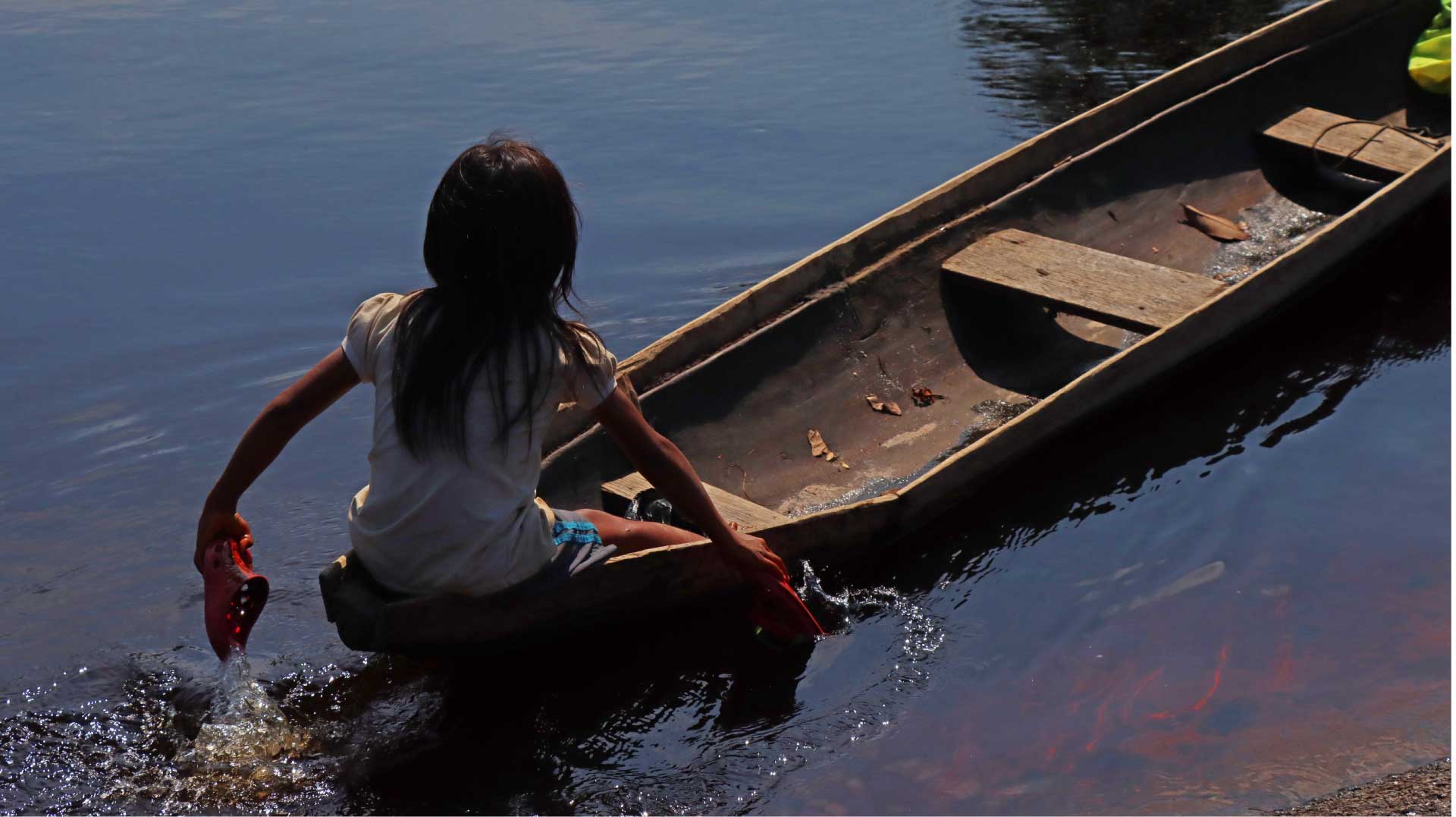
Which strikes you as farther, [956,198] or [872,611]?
[956,198]

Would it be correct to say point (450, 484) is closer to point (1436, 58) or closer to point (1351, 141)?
point (1351, 141)

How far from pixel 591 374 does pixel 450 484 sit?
16.0 inches

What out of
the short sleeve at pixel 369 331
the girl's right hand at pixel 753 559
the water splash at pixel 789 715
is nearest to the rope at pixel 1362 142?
the water splash at pixel 789 715

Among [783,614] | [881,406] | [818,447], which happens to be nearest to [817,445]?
[818,447]

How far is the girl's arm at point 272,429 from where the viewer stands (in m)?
3.23

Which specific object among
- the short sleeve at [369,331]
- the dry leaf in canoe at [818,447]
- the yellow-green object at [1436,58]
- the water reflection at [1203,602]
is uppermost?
the short sleeve at [369,331]

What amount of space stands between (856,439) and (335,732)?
2124 millimetres

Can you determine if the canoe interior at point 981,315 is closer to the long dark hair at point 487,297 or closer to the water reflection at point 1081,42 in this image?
the long dark hair at point 487,297

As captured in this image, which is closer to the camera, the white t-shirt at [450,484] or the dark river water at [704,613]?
the white t-shirt at [450,484]

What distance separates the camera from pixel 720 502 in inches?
164

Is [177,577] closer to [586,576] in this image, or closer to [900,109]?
[586,576]

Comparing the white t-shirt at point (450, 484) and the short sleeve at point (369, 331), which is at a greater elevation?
the short sleeve at point (369, 331)

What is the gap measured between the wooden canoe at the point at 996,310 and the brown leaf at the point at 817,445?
3 centimetres

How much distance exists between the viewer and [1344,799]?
336 cm
